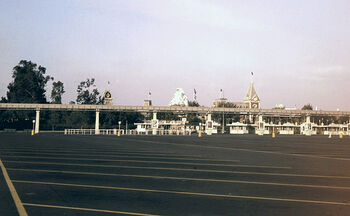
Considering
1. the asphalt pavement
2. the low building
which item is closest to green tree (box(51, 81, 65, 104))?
the low building

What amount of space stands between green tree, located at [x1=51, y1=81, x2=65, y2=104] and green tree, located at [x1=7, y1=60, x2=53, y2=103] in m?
5.87

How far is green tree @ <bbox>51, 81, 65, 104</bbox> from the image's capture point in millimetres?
132837

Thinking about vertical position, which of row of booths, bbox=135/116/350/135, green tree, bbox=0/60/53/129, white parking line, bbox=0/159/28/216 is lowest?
white parking line, bbox=0/159/28/216

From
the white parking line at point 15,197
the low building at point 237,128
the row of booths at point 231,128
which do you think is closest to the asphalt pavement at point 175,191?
the white parking line at point 15,197

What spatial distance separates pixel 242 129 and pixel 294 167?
95.8 meters

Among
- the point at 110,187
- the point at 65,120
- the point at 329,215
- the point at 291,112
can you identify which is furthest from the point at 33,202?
the point at 65,120

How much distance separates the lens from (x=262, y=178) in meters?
11.8

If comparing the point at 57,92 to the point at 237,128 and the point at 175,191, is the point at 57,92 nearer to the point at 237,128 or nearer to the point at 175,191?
the point at 237,128

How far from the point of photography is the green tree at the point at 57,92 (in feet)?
436

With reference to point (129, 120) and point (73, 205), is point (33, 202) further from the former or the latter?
point (129, 120)

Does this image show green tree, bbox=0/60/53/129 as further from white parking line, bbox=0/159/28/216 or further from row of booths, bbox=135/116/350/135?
white parking line, bbox=0/159/28/216

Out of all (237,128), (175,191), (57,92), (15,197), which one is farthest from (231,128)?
(15,197)

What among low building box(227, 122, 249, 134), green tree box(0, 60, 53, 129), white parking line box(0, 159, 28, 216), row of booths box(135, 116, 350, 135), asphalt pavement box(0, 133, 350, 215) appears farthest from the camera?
green tree box(0, 60, 53, 129)

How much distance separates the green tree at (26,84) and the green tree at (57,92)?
5866mm
